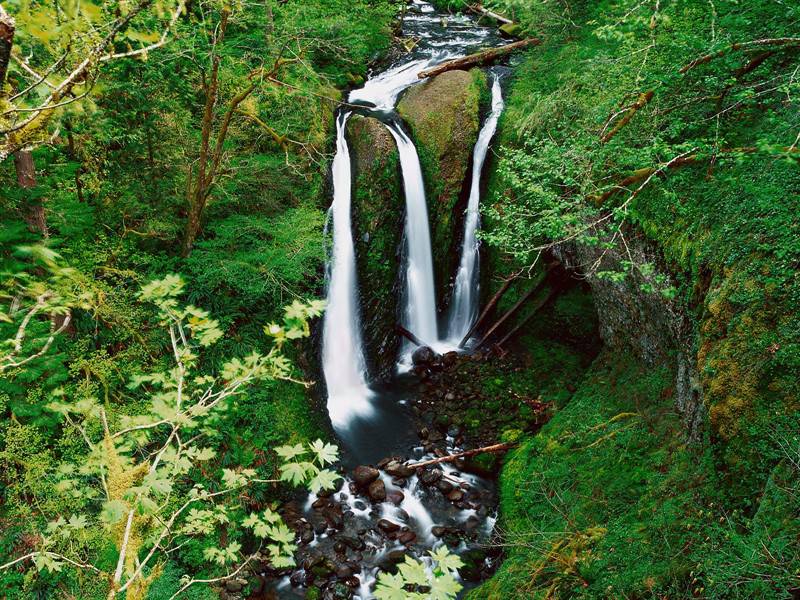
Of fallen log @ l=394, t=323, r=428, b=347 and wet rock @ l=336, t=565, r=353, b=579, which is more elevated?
fallen log @ l=394, t=323, r=428, b=347

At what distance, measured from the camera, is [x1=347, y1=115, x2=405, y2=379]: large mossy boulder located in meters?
10.0

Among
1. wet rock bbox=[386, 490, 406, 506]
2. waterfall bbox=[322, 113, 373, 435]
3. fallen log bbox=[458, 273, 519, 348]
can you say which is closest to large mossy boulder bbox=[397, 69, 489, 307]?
fallen log bbox=[458, 273, 519, 348]

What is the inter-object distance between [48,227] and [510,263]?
8362 mm

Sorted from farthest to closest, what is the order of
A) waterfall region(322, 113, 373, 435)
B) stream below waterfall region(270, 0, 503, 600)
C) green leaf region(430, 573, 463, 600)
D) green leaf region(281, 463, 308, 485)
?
1. waterfall region(322, 113, 373, 435)
2. stream below waterfall region(270, 0, 503, 600)
3. green leaf region(281, 463, 308, 485)
4. green leaf region(430, 573, 463, 600)

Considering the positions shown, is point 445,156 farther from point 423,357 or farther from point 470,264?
point 423,357

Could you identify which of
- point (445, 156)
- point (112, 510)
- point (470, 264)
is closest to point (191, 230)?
point (445, 156)

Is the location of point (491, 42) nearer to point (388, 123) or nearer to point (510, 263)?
point (388, 123)

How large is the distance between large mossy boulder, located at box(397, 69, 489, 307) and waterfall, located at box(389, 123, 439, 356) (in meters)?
0.19

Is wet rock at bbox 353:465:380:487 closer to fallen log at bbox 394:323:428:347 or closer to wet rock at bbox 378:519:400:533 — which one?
wet rock at bbox 378:519:400:533

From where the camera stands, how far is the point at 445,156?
10.8 meters

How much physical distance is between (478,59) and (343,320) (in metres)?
8.19

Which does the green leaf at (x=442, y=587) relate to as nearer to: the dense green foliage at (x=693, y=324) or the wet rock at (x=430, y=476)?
the dense green foliage at (x=693, y=324)

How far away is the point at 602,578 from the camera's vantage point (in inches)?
175

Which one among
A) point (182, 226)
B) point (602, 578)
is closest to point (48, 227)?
point (182, 226)
